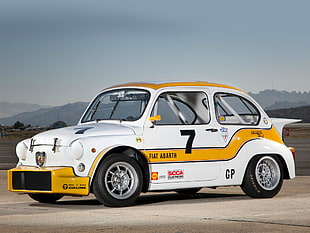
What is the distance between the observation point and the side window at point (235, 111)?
11.7m

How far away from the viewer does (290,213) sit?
9102 millimetres

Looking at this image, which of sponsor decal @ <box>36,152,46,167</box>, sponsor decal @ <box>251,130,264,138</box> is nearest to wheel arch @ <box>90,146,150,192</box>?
sponsor decal @ <box>36,152,46,167</box>

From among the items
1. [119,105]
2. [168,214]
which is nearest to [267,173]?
[119,105]

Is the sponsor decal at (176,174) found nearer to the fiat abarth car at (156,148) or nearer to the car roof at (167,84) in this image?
the fiat abarth car at (156,148)

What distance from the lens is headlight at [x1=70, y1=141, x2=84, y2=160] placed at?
998 centimetres

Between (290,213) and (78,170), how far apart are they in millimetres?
2976

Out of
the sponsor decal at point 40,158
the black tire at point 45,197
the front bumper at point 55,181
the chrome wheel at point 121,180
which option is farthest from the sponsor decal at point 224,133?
the sponsor decal at point 40,158

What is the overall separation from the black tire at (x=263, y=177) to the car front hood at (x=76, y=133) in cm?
223

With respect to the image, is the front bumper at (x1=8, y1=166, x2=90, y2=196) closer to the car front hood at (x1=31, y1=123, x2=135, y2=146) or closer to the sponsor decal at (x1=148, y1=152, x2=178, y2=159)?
the car front hood at (x1=31, y1=123, x2=135, y2=146)

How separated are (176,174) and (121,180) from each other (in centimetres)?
95

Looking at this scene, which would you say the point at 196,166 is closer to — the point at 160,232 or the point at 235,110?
the point at 235,110

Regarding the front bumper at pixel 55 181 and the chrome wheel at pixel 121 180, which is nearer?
the front bumper at pixel 55 181

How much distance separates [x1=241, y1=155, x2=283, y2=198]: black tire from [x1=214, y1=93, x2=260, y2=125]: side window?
0.70m

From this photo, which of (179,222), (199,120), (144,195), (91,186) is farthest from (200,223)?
(144,195)
